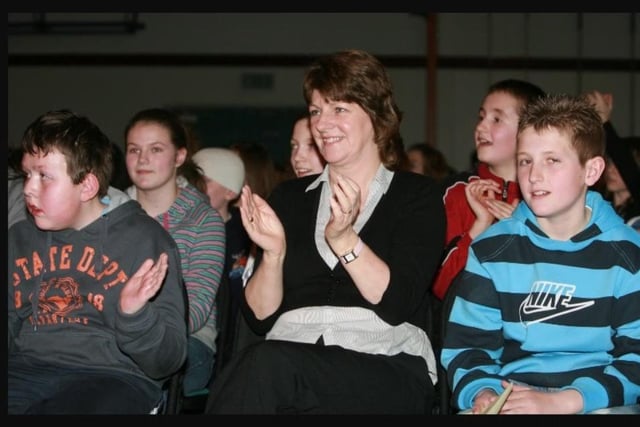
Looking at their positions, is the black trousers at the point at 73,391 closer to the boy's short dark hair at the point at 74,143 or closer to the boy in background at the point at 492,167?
the boy's short dark hair at the point at 74,143

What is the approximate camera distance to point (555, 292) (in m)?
2.34

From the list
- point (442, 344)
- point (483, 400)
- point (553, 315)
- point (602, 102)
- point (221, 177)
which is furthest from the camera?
point (221, 177)

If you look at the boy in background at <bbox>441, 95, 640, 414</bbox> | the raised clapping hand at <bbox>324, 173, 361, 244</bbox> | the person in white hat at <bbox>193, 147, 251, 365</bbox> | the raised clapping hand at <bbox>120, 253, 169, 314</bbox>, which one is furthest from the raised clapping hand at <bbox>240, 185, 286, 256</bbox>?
the person in white hat at <bbox>193, 147, 251, 365</bbox>

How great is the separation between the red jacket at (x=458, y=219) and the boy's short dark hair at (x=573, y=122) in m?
0.75

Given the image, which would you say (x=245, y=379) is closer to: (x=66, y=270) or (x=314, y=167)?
(x=66, y=270)

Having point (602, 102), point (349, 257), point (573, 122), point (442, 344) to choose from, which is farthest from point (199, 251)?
point (602, 102)

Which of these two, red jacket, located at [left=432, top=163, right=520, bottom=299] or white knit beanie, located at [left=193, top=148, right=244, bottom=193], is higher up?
white knit beanie, located at [left=193, top=148, right=244, bottom=193]

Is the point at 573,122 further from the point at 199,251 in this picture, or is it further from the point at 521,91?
the point at 199,251

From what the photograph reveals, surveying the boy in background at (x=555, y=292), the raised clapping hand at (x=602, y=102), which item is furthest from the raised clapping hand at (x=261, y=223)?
the raised clapping hand at (x=602, y=102)

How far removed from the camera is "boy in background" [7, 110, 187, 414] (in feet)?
8.31

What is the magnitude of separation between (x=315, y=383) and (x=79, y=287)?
85 centimetres

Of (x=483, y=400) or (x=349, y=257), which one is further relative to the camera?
(x=349, y=257)

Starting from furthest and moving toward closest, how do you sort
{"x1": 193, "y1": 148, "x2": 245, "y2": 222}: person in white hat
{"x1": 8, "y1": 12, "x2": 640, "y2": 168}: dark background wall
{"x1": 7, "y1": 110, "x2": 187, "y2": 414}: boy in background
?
{"x1": 8, "y1": 12, "x2": 640, "y2": 168}: dark background wall < {"x1": 193, "y1": 148, "x2": 245, "y2": 222}: person in white hat < {"x1": 7, "y1": 110, "x2": 187, "y2": 414}: boy in background

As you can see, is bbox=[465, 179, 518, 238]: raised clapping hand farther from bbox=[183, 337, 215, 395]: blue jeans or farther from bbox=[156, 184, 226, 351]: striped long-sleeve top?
bbox=[183, 337, 215, 395]: blue jeans
